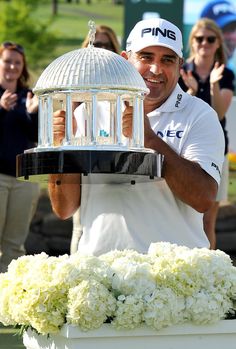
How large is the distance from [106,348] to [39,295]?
0.26 m

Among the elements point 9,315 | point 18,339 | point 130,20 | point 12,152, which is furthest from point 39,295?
point 130,20

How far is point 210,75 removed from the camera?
27.7 feet

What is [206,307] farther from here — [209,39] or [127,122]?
[209,39]

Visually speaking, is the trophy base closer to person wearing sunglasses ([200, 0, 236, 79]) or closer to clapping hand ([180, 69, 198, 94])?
clapping hand ([180, 69, 198, 94])

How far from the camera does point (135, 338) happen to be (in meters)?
3.50

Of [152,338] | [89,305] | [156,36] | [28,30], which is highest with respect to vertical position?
[28,30]

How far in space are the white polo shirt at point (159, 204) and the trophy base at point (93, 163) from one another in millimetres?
341

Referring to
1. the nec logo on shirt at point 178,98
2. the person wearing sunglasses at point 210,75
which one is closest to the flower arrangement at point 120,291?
the nec logo on shirt at point 178,98

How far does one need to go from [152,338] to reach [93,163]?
0.67 metres

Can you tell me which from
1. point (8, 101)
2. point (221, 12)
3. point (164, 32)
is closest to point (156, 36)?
A: point (164, 32)

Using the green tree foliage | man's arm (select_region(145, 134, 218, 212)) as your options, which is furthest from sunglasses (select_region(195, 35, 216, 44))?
the green tree foliage

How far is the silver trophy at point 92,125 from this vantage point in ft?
12.8

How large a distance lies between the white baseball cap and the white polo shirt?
23 centimetres

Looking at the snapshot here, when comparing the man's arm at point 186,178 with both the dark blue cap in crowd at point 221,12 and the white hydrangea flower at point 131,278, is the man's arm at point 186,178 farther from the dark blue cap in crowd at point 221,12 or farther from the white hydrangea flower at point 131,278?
the dark blue cap in crowd at point 221,12
